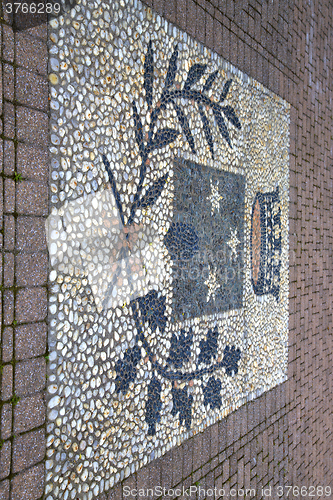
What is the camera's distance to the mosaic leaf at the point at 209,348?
271cm

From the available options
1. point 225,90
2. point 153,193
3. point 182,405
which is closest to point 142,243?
point 153,193

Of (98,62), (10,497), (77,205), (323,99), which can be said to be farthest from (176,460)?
(323,99)

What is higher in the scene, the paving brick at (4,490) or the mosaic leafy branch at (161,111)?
the mosaic leafy branch at (161,111)

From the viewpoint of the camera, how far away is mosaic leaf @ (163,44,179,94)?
245 centimetres

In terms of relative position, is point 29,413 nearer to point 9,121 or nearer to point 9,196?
point 9,196

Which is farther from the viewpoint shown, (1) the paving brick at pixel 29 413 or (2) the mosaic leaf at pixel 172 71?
(2) the mosaic leaf at pixel 172 71

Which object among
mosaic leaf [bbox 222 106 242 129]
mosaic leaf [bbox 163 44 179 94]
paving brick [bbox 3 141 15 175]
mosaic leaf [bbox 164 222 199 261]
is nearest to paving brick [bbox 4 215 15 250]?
paving brick [bbox 3 141 15 175]

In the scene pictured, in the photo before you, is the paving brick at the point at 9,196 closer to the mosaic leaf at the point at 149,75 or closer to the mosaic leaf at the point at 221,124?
the mosaic leaf at the point at 149,75

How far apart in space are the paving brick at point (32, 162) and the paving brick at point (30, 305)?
496 mm

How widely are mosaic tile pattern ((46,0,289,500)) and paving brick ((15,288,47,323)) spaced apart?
62 mm

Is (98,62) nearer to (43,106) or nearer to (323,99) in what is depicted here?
(43,106)

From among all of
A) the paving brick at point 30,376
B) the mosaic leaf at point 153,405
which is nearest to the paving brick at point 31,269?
the paving brick at point 30,376

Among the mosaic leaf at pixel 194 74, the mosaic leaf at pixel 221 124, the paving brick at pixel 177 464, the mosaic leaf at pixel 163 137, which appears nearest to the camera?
the mosaic leaf at pixel 163 137

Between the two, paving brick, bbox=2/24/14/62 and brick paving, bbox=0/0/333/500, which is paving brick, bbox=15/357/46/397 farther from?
paving brick, bbox=2/24/14/62
